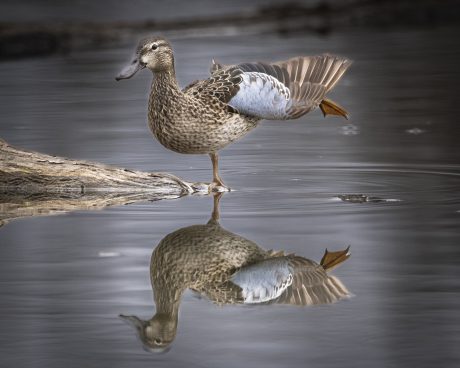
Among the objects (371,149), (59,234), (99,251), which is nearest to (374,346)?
(99,251)

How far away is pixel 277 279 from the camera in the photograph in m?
6.41

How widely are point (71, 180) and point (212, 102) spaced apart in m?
1.02

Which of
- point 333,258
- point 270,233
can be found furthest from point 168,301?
point 270,233

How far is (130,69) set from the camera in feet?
28.8

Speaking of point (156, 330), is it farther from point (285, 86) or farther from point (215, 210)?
point (285, 86)

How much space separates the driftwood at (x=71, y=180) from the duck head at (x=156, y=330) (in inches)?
122

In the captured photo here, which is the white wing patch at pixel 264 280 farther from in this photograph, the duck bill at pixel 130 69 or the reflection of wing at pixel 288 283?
the duck bill at pixel 130 69

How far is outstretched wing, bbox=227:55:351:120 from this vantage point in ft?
29.3

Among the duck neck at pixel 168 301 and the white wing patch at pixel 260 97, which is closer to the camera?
the duck neck at pixel 168 301

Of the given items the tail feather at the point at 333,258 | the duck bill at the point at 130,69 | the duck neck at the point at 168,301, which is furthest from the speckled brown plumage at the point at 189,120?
the duck neck at the point at 168,301

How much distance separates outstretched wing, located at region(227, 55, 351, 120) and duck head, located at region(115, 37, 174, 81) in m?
0.47

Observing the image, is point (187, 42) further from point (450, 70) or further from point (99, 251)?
point (99, 251)

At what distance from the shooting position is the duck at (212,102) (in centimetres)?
890

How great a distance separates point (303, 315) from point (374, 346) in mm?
573
